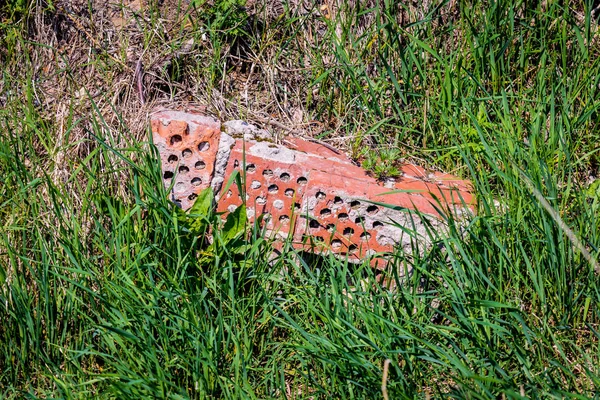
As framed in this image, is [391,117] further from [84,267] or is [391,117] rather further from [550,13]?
[84,267]

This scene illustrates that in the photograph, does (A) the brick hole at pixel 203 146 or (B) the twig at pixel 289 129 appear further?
(B) the twig at pixel 289 129

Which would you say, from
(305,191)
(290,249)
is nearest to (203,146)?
(305,191)

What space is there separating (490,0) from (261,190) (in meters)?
1.46

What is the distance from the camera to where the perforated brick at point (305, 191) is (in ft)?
9.82

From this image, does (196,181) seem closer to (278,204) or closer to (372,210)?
(278,204)

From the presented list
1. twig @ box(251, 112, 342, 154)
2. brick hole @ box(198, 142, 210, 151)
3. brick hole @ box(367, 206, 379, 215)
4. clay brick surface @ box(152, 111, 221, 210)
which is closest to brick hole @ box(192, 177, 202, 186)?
clay brick surface @ box(152, 111, 221, 210)

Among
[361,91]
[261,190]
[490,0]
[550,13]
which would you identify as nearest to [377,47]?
[361,91]

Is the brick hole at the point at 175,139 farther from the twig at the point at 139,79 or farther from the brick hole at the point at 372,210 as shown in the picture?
the brick hole at the point at 372,210

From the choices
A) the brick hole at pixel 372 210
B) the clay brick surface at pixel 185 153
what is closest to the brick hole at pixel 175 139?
the clay brick surface at pixel 185 153

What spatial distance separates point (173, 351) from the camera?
244 centimetres

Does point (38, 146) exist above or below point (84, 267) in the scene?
above

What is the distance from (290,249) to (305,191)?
258 mm

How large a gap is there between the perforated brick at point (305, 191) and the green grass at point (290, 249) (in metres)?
0.13

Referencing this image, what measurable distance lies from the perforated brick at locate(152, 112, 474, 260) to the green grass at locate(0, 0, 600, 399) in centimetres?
13
